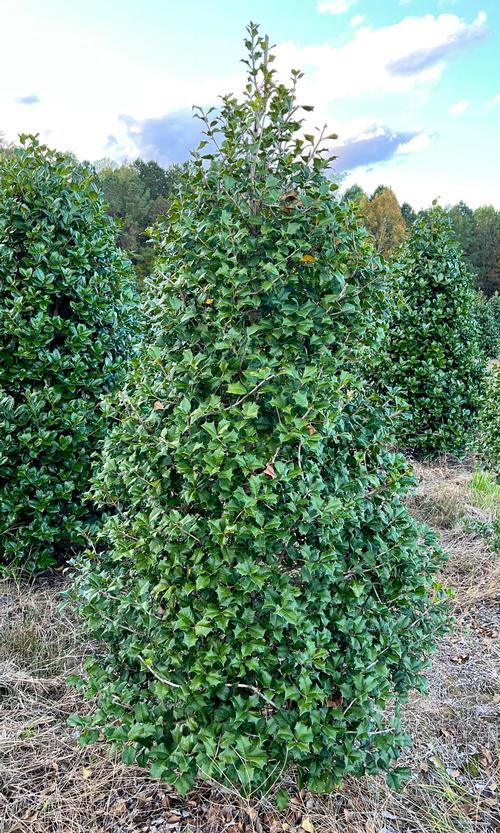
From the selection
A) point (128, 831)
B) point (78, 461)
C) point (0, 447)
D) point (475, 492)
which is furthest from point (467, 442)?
point (128, 831)

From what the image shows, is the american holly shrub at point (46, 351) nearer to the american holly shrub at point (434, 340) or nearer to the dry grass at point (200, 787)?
the dry grass at point (200, 787)

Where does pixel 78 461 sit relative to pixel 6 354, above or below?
below

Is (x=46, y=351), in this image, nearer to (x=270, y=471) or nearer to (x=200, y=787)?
(x=270, y=471)

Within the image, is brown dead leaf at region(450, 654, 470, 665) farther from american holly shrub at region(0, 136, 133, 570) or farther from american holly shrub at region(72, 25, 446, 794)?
american holly shrub at region(0, 136, 133, 570)

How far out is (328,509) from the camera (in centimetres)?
179

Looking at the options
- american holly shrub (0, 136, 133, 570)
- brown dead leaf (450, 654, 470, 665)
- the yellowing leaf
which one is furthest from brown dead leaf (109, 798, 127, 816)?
brown dead leaf (450, 654, 470, 665)

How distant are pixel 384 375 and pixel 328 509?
4.10 meters

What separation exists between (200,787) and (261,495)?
3.90 ft

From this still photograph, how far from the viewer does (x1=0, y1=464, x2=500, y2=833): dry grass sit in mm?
1993

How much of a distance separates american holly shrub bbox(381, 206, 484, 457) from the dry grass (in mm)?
2763

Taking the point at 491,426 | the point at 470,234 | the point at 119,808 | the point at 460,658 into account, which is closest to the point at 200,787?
the point at 119,808

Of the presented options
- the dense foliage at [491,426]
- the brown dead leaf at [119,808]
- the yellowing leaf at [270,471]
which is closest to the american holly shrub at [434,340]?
the dense foliage at [491,426]

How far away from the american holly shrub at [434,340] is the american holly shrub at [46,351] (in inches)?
124

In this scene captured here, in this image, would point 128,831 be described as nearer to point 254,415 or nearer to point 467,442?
point 254,415
